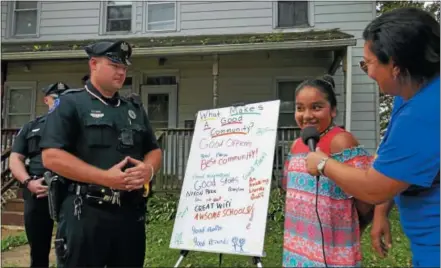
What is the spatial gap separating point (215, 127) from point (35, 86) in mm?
7909

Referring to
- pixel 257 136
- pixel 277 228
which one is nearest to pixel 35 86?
pixel 277 228

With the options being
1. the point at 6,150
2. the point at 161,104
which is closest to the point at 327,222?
the point at 6,150

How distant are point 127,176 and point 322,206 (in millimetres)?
1090

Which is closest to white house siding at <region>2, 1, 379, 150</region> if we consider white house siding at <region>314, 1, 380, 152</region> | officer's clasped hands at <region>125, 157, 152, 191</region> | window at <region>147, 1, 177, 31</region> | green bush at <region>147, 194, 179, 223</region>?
white house siding at <region>314, 1, 380, 152</region>

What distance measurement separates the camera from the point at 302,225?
211 cm

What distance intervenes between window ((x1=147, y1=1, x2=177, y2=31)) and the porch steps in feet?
15.8

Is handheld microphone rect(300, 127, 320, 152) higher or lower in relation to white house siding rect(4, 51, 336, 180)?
lower

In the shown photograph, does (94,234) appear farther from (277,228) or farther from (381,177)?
(277,228)

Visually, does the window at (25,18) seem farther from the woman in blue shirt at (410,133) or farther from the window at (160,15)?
the woman in blue shirt at (410,133)

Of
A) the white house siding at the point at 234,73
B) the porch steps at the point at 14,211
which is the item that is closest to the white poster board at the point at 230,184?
the porch steps at the point at 14,211

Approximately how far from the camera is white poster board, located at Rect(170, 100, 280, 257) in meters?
3.63

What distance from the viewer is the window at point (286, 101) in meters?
9.51

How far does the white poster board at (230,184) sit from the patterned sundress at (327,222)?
4.61ft

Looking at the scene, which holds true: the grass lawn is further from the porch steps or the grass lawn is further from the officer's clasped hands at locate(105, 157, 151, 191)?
the porch steps
